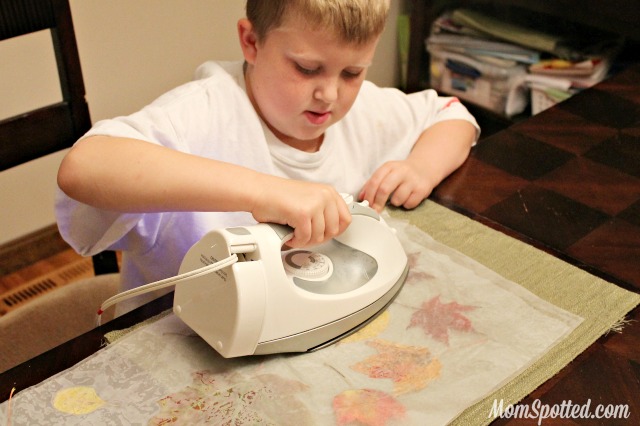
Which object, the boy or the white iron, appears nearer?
the white iron

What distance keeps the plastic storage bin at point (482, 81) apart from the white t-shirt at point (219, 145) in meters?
1.22

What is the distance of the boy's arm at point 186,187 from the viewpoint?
792 mm

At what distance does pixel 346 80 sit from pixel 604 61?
1539mm

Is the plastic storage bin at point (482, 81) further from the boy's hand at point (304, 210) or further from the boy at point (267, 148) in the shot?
the boy's hand at point (304, 210)

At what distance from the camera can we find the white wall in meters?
1.88

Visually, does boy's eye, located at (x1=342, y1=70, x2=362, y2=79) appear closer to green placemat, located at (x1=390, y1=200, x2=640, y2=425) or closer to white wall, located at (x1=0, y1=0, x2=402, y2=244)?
green placemat, located at (x1=390, y1=200, x2=640, y2=425)

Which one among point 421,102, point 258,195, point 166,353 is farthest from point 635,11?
point 166,353

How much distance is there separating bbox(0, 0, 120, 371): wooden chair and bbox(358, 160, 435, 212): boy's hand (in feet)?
1.54

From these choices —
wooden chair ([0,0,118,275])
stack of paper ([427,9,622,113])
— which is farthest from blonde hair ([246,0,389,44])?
stack of paper ([427,9,622,113])

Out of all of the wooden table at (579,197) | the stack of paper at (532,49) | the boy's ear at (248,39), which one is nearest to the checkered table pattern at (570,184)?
the wooden table at (579,197)

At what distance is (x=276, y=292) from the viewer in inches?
28.7

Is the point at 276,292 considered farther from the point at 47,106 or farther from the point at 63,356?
the point at 47,106

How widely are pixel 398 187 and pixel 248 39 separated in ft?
0.99

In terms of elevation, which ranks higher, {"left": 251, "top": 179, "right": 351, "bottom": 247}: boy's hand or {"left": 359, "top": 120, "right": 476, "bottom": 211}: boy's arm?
{"left": 251, "top": 179, "right": 351, "bottom": 247}: boy's hand
